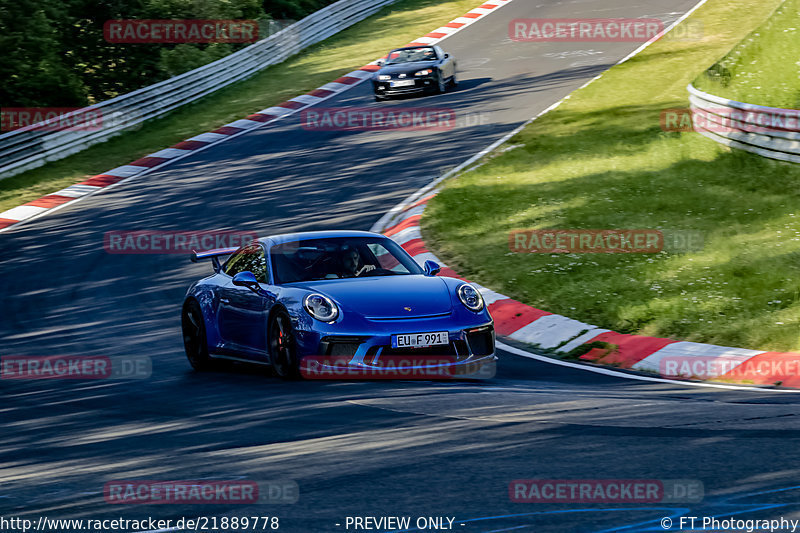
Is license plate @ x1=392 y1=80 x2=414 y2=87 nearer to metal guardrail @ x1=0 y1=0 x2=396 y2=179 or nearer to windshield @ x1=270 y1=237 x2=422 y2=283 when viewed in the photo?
metal guardrail @ x1=0 y1=0 x2=396 y2=179

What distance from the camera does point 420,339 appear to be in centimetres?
883

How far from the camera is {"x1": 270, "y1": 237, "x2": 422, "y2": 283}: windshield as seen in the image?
32.8 ft

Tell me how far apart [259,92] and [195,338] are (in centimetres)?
2103

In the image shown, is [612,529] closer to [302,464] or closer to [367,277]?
[302,464]

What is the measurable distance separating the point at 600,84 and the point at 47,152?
1304 cm

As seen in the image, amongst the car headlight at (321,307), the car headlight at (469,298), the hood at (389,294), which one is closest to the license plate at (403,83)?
the hood at (389,294)

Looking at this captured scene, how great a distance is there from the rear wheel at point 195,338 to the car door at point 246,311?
15.0 inches

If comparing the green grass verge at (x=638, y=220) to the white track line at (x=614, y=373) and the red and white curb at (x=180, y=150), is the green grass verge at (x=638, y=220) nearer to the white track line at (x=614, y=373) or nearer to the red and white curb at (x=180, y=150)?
the white track line at (x=614, y=373)

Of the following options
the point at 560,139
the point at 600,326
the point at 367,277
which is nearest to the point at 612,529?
the point at 367,277

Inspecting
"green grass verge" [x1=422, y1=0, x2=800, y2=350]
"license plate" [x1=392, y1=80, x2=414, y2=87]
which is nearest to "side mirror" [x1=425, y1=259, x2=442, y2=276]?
"green grass verge" [x1=422, y1=0, x2=800, y2=350]

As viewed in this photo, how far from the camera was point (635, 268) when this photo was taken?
515 inches
